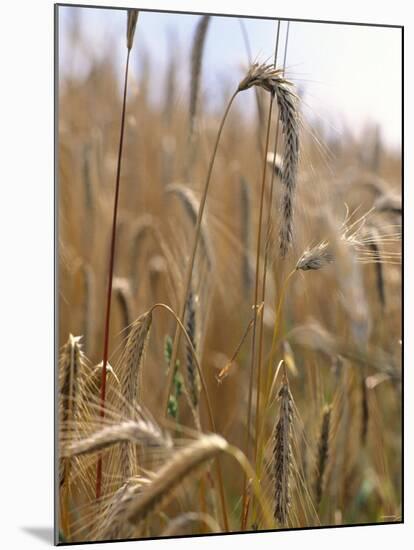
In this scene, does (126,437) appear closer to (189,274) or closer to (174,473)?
(174,473)

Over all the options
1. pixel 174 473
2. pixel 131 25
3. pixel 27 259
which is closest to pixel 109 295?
pixel 27 259

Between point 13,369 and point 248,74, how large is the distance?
1135 millimetres

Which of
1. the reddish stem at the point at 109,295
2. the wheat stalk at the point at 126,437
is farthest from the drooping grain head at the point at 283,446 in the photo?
the wheat stalk at the point at 126,437

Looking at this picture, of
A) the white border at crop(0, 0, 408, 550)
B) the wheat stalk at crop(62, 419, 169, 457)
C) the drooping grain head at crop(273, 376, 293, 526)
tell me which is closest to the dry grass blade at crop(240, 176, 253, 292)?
the drooping grain head at crop(273, 376, 293, 526)

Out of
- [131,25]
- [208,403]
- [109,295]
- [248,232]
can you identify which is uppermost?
[131,25]

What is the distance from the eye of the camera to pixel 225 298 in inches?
143

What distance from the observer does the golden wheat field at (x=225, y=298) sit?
338 centimetres

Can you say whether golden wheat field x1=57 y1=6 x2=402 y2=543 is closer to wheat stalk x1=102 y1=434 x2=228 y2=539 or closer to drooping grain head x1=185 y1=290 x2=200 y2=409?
drooping grain head x1=185 y1=290 x2=200 y2=409

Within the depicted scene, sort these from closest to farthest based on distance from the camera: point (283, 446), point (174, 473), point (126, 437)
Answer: point (174, 473)
point (126, 437)
point (283, 446)

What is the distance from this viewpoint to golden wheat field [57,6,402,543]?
11.1 feet

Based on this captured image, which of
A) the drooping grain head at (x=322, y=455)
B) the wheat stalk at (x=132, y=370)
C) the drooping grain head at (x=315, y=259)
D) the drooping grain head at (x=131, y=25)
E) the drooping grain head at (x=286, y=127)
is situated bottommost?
the drooping grain head at (x=322, y=455)

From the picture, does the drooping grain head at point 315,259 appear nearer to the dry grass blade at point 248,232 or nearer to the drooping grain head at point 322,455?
the dry grass blade at point 248,232

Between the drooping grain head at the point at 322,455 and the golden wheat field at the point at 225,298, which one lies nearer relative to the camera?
the golden wheat field at the point at 225,298

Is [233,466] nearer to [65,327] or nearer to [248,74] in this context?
[65,327]
